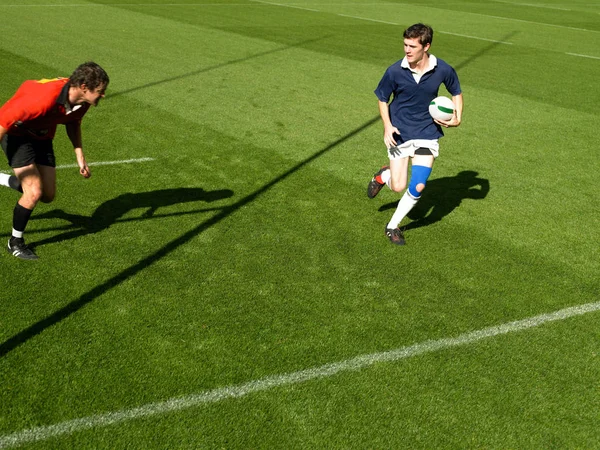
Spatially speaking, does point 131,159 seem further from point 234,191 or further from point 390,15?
point 390,15

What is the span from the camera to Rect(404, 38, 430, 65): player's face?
6652 millimetres

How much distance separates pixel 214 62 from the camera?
15.7 m

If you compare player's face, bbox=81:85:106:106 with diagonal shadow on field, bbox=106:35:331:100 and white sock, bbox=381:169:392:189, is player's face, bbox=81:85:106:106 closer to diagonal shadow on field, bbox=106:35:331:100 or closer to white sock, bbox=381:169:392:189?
white sock, bbox=381:169:392:189

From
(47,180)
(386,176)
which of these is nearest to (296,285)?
(386,176)

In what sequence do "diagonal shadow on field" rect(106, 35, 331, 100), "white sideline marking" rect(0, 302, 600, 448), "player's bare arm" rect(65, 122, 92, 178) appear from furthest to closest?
1. "diagonal shadow on field" rect(106, 35, 331, 100)
2. "player's bare arm" rect(65, 122, 92, 178)
3. "white sideline marking" rect(0, 302, 600, 448)

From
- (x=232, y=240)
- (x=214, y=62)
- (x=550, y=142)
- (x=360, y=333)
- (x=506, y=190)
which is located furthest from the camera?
(x=214, y=62)

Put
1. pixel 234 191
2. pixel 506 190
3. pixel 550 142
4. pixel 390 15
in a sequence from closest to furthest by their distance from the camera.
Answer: pixel 234 191 → pixel 506 190 → pixel 550 142 → pixel 390 15

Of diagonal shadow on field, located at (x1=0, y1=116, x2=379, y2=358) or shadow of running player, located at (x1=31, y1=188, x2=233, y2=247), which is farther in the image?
shadow of running player, located at (x1=31, y1=188, x2=233, y2=247)

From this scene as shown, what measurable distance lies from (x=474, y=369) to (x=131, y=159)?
5596 mm

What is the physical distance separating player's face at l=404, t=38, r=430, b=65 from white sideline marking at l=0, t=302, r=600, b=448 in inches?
105

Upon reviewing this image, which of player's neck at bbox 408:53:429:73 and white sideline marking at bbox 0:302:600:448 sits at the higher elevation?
player's neck at bbox 408:53:429:73

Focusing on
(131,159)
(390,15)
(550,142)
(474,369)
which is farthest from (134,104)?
(390,15)

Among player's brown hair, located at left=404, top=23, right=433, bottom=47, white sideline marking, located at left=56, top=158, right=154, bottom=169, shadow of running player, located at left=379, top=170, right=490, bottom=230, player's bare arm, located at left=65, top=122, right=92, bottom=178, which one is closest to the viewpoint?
player's bare arm, located at left=65, top=122, right=92, bottom=178

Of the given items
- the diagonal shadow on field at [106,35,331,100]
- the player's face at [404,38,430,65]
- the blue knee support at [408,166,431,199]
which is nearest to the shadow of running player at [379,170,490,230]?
the blue knee support at [408,166,431,199]
